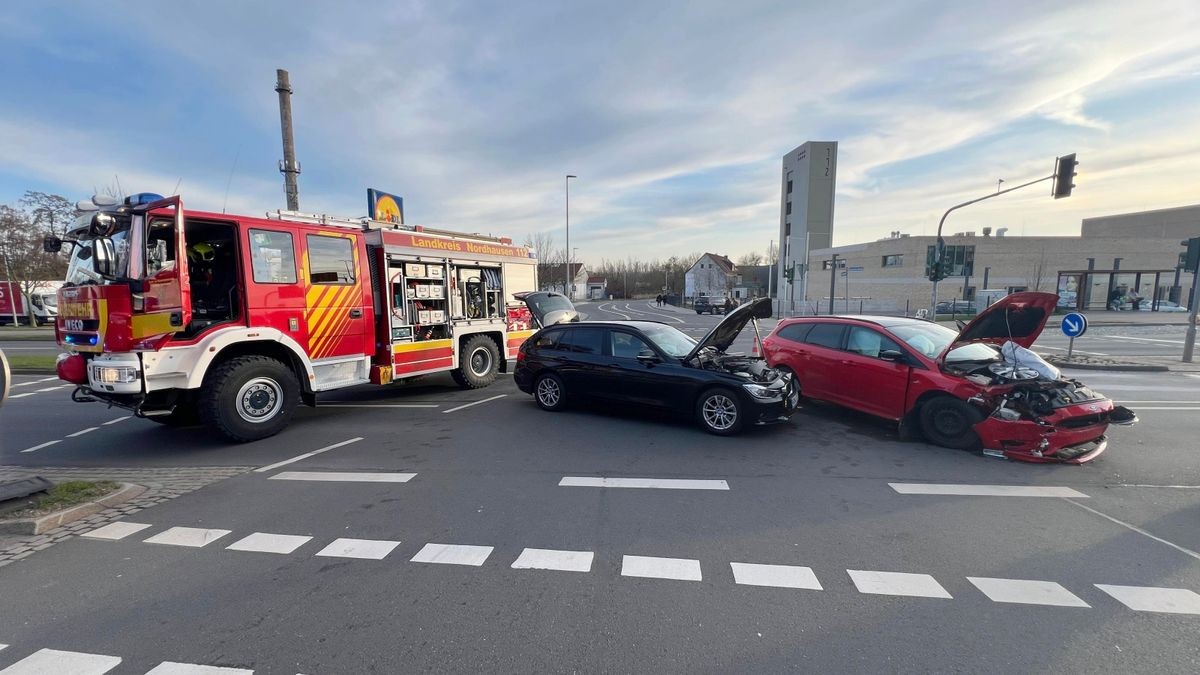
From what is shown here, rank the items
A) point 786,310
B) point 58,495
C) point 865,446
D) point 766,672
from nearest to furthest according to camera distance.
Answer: point 766,672
point 58,495
point 865,446
point 786,310

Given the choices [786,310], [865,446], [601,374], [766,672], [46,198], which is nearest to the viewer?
[766,672]

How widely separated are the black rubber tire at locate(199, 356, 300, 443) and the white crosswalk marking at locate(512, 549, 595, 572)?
15.9 ft

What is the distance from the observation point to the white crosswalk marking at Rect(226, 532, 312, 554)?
3.74m

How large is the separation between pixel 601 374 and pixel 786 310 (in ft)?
120

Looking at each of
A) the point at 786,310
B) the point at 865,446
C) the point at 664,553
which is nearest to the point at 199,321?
the point at 664,553

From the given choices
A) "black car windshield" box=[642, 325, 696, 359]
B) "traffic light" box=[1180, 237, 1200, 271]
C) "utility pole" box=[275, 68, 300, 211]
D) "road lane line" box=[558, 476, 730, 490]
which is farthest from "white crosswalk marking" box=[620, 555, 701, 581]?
"traffic light" box=[1180, 237, 1200, 271]

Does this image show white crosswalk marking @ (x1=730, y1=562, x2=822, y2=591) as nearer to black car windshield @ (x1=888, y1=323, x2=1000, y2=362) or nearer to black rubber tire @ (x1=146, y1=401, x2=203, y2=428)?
black car windshield @ (x1=888, y1=323, x2=1000, y2=362)

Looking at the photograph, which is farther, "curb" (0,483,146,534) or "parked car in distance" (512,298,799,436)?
"parked car in distance" (512,298,799,436)

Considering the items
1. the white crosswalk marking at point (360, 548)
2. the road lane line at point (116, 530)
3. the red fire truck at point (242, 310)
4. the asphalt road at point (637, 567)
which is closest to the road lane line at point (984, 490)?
the asphalt road at point (637, 567)

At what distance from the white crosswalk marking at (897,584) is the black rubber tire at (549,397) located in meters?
5.30

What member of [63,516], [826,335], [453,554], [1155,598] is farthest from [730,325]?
[63,516]

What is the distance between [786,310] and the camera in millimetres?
40625

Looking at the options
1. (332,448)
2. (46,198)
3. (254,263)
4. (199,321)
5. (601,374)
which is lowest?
(332,448)

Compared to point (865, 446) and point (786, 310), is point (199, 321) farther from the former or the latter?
point (786, 310)
